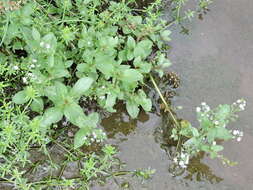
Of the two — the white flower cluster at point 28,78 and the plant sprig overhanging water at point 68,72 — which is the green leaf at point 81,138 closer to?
the plant sprig overhanging water at point 68,72

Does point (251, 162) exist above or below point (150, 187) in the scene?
above

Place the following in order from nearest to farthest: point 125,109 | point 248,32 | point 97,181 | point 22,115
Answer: point 22,115 → point 97,181 → point 125,109 → point 248,32

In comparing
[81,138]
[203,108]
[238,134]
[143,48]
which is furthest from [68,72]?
[238,134]

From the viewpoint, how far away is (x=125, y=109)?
258 centimetres

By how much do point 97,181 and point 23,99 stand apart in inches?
28.6

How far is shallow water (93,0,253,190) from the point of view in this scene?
2.44 meters

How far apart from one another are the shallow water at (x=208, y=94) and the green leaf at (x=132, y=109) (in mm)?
146

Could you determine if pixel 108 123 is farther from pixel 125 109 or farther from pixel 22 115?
pixel 22 115

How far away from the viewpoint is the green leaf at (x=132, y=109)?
242cm

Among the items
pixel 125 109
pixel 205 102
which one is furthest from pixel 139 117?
pixel 205 102

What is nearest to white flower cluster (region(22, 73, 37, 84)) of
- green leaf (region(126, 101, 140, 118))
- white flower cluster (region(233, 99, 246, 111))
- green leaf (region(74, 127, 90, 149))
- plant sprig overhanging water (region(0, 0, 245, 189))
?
plant sprig overhanging water (region(0, 0, 245, 189))

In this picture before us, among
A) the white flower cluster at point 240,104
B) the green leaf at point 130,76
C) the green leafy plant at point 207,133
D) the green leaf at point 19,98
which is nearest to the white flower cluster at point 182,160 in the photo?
the green leafy plant at point 207,133

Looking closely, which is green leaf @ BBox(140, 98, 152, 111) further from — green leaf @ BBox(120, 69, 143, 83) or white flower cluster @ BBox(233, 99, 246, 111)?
white flower cluster @ BBox(233, 99, 246, 111)

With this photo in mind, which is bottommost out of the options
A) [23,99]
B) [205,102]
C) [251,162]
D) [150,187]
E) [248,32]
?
[150,187]
